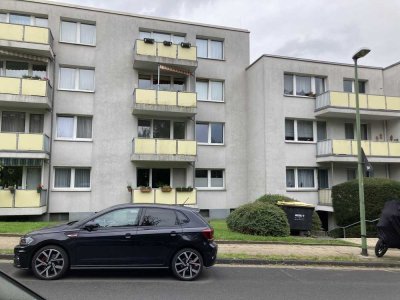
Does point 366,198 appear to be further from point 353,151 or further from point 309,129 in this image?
point 309,129

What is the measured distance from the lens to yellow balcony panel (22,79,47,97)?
18906mm

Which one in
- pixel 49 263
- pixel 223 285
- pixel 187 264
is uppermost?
pixel 49 263

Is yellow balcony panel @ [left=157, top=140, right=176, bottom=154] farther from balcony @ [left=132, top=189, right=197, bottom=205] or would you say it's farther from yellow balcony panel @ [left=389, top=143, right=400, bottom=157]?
yellow balcony panel @ [left=389, top=143, right=400, bottom=157]

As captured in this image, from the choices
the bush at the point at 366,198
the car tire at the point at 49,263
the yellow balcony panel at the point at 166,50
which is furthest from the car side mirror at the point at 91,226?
the yellow balcony panel at the point at 166,50

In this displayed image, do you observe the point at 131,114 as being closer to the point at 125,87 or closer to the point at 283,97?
the point at 125,87

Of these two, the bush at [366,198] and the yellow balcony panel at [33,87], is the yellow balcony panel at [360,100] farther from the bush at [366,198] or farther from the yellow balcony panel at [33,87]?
→ the yellow balcony panel at [33,87]

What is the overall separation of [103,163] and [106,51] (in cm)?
631

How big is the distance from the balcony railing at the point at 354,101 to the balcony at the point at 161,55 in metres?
7.89

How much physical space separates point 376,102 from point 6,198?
21.1 metres

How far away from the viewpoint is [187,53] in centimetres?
2219

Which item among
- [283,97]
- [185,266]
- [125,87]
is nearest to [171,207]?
[185,266]

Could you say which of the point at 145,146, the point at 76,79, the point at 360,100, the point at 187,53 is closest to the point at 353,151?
the point at 360,100

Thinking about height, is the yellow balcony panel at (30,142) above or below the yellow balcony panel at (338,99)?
below

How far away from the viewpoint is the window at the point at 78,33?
844 inches
